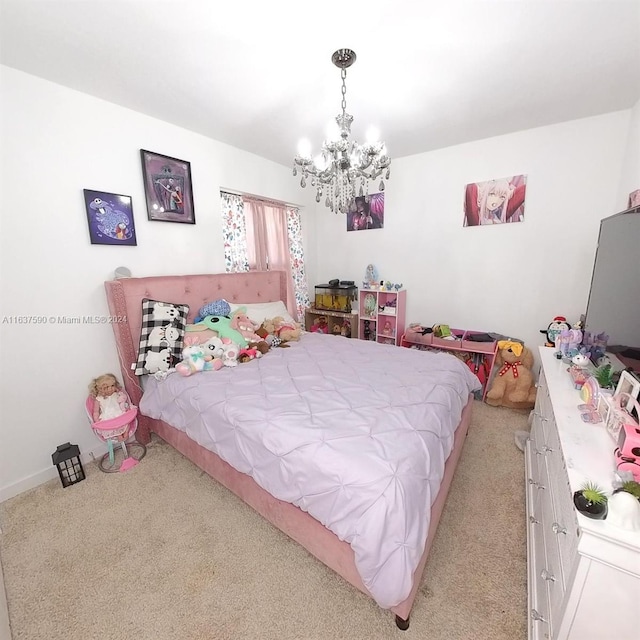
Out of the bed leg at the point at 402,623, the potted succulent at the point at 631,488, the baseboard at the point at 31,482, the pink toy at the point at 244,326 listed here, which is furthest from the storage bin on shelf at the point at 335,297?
the potted succulent at the point at 631,488

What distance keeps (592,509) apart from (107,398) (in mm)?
2642

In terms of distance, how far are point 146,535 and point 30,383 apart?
49.9 inches

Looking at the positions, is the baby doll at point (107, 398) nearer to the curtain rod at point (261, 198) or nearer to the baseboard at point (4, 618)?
the baseboard at point (4, 618)

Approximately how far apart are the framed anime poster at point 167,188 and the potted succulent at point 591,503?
9.76 feet

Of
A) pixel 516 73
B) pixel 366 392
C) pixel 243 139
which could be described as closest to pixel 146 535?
pixel 366 392

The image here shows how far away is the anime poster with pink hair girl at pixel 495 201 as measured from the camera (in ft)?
9.09

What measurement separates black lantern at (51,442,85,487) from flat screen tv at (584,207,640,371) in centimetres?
317

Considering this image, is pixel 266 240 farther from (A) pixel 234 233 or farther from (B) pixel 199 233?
(B) pixel 199 233

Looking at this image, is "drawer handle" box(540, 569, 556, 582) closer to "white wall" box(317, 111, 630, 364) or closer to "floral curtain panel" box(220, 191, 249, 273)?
"white wall" box(317, 111, 630, 364)

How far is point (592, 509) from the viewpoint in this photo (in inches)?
30.2

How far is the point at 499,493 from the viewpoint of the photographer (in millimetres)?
1779

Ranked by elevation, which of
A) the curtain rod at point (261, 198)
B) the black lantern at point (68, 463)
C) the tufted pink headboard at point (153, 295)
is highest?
the curtain rod at point (261, 198)

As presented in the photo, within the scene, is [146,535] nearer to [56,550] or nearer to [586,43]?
[56,550]

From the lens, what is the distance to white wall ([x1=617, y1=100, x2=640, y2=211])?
205cm
